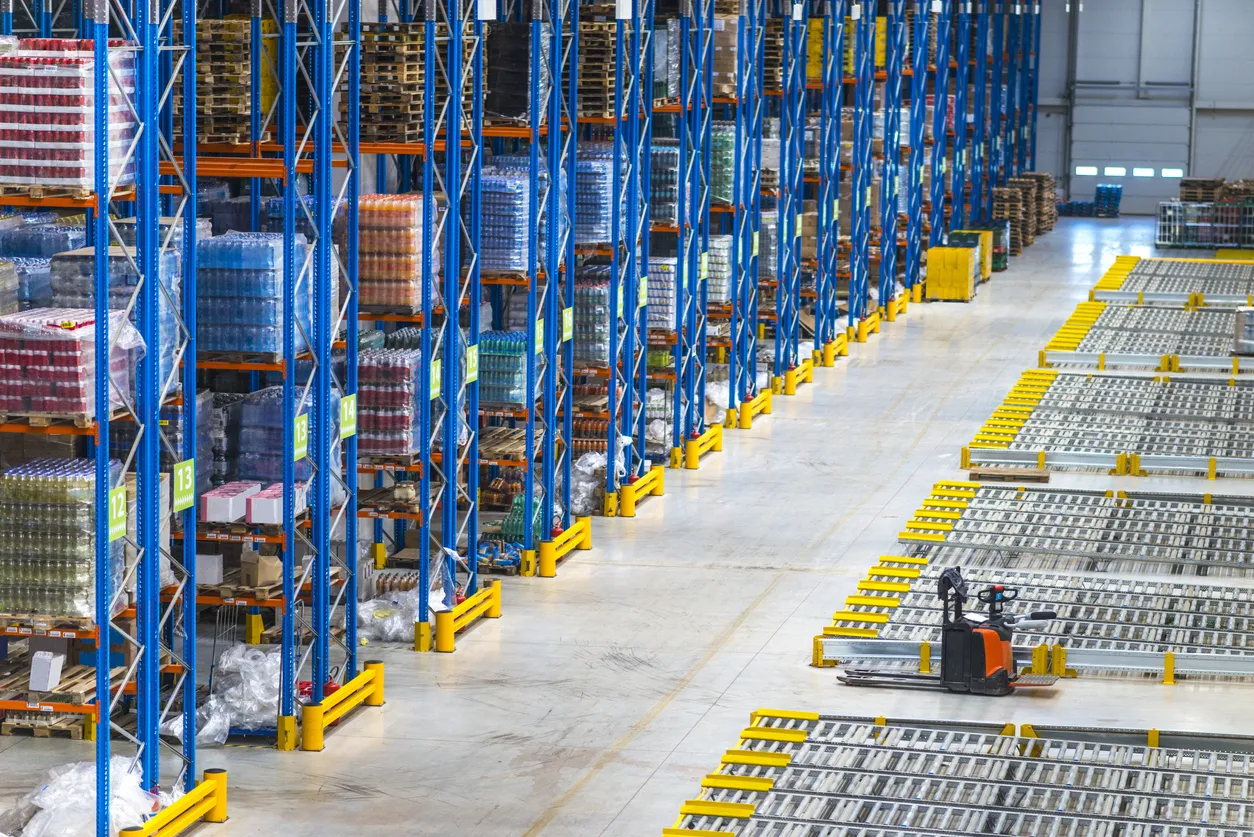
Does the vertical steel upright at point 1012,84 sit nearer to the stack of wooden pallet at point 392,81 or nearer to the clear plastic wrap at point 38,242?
the stack of wooden pallet at point 392,81

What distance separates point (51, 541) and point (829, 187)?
1734 centimetres

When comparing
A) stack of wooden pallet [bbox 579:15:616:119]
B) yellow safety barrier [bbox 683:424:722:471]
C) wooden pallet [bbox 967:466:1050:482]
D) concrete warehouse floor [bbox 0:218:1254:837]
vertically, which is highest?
stack of wooden pallet [bbox 579:15:616:119]

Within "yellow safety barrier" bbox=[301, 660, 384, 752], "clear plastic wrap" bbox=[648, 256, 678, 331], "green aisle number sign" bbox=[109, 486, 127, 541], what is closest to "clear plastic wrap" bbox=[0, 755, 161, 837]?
"green aisle number sign" bbox=[109, 486, 127, 541]

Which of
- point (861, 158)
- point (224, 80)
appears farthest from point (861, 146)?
point (224, 80)

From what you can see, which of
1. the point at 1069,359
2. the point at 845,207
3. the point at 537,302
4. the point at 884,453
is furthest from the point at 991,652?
the point at 845,207

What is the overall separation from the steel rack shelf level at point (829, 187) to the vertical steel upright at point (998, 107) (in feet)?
45.2

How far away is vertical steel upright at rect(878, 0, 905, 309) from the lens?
93.9ft

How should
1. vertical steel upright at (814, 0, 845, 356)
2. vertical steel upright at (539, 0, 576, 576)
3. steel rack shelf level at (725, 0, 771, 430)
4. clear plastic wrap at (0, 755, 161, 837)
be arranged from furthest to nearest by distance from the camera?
vertical steel upright at (814, 0, 845, 356)
steel rack shelf level at (725, 0, 771, 430)
vertical steel upright at (539, 0, 576, 576)
clear plastic wrap at (0, 755, 161, 837)

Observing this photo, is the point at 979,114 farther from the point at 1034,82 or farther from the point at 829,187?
the point at 829,187

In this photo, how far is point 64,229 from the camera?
40.1 ft

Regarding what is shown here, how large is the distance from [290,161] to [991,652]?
546 cm

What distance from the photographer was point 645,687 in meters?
13.0

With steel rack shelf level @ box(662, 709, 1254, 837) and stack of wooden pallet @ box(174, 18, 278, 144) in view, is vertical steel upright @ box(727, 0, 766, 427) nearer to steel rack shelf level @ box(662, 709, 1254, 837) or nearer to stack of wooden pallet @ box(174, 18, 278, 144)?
stack of wooden pallet @ box(174, 18, 278, 144)

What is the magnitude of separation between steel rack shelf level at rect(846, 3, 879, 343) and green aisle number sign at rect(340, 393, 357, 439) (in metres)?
15.3
